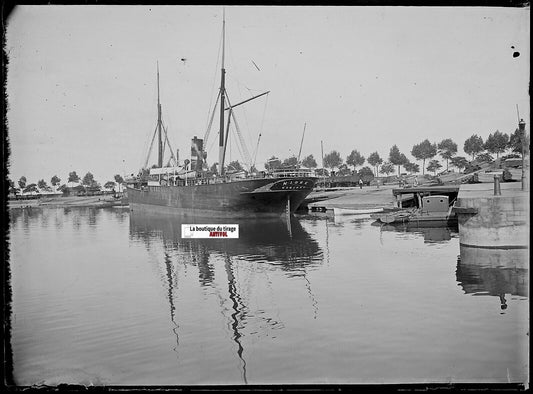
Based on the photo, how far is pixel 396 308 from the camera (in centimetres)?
1320

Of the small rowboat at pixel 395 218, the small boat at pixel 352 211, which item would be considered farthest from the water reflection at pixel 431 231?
the small boat at pixel 352 211

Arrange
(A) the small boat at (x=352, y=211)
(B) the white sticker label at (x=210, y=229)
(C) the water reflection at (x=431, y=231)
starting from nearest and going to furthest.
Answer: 1. (B) the white sticker label at (x=210, y=229)
2. (C) the water reflection at (x=431, y=231)
3. (A) the small boat at (x=352, y=211)

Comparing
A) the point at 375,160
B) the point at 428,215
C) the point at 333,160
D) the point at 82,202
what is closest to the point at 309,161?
the point at 333,160

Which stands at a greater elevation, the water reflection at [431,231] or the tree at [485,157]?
the tree at [485,157]

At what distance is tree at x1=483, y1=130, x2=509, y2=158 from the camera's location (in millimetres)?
19806

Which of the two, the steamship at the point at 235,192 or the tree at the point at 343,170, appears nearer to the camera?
the steamship at the point at 235,192

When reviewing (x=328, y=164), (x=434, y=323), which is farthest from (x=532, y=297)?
(x=328, y=164)

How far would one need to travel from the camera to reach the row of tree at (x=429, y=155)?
2014 centimetres

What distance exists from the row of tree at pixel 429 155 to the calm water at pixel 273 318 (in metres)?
4.81

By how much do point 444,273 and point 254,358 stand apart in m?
10.8

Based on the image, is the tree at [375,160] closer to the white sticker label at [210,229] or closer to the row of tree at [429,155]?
the row of tree at [429,155]

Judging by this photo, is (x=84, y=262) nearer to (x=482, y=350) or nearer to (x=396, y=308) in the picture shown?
(x=396, y=308)

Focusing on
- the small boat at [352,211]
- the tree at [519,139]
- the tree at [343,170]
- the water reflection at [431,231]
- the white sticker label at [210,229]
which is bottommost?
the water reflection at [431,231]

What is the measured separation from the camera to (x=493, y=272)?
56.3 feet
